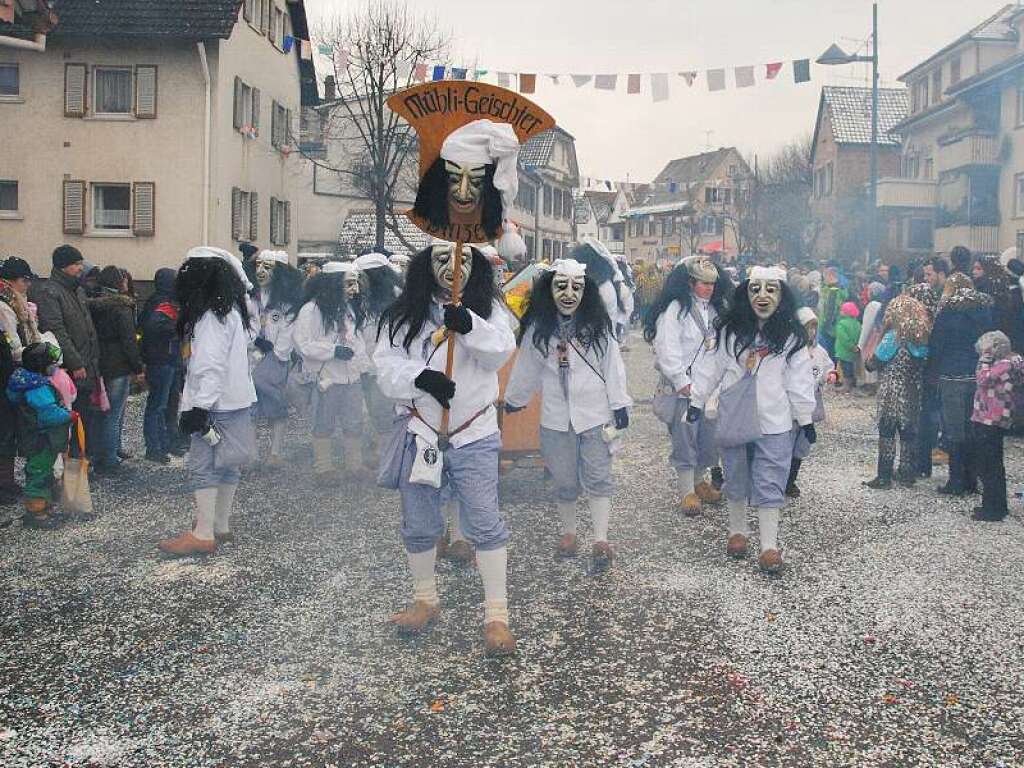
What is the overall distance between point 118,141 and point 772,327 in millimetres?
19558

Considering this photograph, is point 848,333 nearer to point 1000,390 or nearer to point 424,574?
point 1000,390

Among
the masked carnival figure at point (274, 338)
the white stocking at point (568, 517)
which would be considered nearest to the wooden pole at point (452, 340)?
the white stocking at point (568, 517)

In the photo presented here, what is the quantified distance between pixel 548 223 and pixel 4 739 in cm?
5153

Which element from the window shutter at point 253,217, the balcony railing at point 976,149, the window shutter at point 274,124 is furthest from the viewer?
the balcony railing at point 976,149

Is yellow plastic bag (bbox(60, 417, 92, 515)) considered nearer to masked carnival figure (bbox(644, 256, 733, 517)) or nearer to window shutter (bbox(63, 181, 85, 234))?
masked carnival figure (bbox(644, 256, 733, 517))

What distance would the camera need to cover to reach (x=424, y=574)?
5035mm

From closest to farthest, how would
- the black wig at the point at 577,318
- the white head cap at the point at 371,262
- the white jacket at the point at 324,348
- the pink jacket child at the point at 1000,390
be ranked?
1. the black wig at the point at 577,318
2. the pink jacket child at the point at 1000,390
3. the white jacket at the point at 324,348
4. the white head cap at the point at 371,262

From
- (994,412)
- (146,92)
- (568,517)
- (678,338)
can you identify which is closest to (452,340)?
(568,517)

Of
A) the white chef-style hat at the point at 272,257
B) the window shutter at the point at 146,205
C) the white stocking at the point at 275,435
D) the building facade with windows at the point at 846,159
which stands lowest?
the white stocking at the point at 275,435

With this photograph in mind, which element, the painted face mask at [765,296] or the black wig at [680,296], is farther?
the black wig at [680,296]

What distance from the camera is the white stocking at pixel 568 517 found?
643 cm

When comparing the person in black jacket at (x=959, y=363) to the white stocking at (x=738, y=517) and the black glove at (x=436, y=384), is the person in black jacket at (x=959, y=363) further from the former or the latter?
the black glove at (x=436, y=384)

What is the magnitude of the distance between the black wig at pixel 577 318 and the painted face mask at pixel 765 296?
37.0 inches

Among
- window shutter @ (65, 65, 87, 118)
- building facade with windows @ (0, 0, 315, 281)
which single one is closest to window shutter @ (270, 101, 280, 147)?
building facade with windows @ (0, 0, 315, 281)
